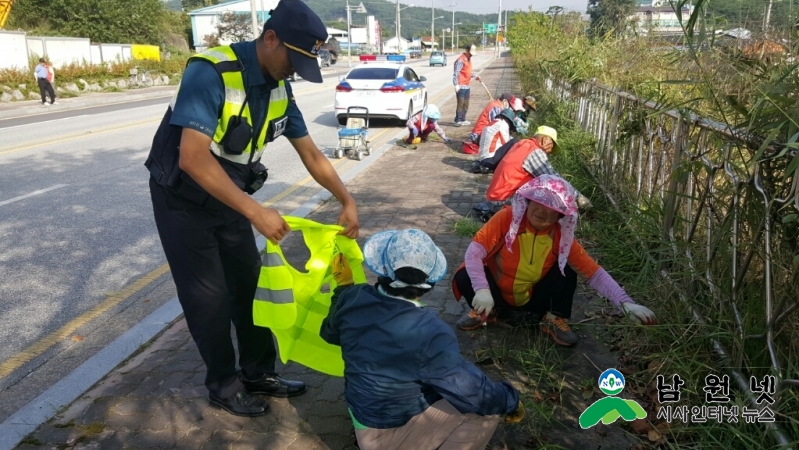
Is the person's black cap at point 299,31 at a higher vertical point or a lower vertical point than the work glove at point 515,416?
higher

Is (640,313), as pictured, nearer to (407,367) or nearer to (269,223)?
(407,367)

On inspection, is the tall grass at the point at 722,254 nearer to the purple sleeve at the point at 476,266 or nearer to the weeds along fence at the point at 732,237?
the weeds along fence at the point at 732,237

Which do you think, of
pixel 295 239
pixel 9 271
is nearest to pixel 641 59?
pixel 295 239

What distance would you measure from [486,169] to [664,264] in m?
5.00

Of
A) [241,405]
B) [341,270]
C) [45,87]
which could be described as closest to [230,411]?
[241,405]

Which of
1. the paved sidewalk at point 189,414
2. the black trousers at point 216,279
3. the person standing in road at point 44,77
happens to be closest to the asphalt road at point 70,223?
the paved sidewalk at point 189,414

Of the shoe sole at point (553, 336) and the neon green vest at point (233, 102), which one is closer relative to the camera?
the neon green vest at point (233, 102)

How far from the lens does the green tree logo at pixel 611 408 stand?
276 cm

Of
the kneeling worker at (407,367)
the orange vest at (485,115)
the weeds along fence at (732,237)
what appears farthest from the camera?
the orange vest at (485,115)

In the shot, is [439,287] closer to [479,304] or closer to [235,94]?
[479,304]

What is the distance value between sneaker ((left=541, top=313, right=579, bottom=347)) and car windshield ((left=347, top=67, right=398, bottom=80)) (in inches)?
453

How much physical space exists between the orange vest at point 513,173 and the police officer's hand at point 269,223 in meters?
3.69

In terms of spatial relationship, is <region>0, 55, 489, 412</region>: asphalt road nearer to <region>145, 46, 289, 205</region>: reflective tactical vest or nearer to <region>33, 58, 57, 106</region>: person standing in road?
<region>145, 46, 289, 205</region>: reflective tactical vest

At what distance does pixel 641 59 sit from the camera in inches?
238
